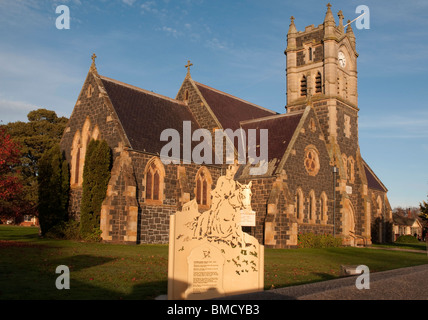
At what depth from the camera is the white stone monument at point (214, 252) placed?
9367mm

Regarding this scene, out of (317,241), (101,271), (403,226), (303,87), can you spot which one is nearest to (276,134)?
(317,241)

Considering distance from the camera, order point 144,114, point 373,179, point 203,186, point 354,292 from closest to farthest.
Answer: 1. point 354,292
2. point 144,114
3. point 203,186
4. point 373,179

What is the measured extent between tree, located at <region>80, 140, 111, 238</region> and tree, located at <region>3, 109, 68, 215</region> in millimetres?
29414

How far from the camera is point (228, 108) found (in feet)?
116

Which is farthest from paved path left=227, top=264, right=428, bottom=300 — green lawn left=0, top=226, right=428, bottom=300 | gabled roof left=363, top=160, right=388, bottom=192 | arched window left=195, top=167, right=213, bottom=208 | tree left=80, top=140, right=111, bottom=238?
gabled roof left=363, top=160, right=388, bottom=192

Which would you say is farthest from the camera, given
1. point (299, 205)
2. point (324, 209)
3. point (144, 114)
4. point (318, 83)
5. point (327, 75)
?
point (318, 83)

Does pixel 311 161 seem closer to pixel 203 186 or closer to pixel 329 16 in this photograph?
pixel 203 186

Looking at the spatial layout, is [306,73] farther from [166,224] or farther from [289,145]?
[166,224]

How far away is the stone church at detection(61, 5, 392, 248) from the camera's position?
25.4 meters

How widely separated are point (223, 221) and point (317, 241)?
68.9ft

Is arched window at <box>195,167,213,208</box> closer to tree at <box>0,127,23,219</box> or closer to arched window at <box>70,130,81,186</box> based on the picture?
arched window at <box>70,130,81,186</box>

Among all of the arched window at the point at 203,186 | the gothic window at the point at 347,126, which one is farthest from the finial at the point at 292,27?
the arched window at the point at 203,186
